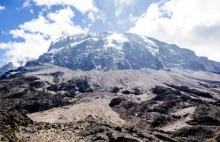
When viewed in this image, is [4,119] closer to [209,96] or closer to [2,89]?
[2,89]

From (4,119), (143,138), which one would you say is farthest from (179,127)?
(4,119)

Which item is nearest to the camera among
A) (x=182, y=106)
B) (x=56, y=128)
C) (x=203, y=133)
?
(x=56, y=128)

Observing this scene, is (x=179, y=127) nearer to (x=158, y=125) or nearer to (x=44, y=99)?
(x=158, y=125)

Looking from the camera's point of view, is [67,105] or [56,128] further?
[67,105]

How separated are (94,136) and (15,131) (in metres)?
11.0

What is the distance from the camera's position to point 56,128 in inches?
2140

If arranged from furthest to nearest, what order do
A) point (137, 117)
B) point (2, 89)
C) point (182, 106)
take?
point (2, 89)
point (182, 106)
point (137, 117)

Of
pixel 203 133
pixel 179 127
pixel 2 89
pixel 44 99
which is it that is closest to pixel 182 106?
pixel 179 127

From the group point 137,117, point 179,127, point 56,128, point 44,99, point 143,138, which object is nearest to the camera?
point 56,128

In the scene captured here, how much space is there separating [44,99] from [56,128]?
107443mm

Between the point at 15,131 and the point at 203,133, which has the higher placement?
the point at 15,131

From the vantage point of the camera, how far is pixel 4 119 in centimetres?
5262

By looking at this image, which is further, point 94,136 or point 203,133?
point 203,133

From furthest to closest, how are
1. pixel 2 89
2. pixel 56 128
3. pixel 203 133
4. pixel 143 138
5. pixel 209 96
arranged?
1. pixel 209 96
2. pixel 2 89
3. pixel 203 133
4. pixel 143 138
5. pixel 56 128
